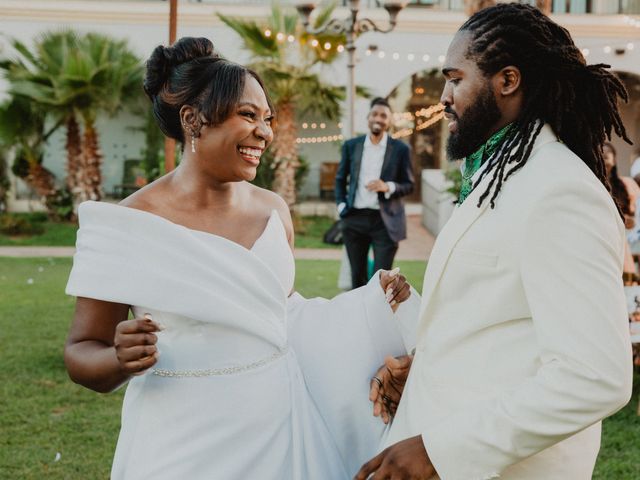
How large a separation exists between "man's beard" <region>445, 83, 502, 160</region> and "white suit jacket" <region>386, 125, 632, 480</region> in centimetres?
13

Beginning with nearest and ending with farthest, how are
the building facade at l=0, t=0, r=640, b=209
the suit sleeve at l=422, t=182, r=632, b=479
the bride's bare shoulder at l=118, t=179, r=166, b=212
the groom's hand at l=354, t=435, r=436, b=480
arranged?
the suit sleeve at l=422, t=182, r=632, b=479 → the groom's hand at l=354, t=435, r=436, b=480 → the bride's bare shoulder at l=118, t=179, r=166, b=212 → the building facade at l=0, t=0, r=640, b=209

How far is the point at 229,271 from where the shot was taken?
2312 mm

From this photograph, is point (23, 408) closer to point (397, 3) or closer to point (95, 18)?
point (397, 3)

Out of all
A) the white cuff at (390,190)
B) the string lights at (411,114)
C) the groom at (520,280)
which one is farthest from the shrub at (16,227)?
the groom at (520,280)

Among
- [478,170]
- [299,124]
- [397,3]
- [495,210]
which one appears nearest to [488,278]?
[495,210]

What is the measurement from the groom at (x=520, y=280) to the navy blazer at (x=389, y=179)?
6817 millimetres

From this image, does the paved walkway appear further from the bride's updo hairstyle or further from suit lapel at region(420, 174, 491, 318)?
suit lapel at region(420, 174, 491, 318)

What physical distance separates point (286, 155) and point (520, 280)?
18126 millimetres

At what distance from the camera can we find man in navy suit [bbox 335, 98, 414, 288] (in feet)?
29.2

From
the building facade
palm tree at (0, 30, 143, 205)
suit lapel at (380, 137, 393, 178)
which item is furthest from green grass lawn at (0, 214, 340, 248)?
suit lapel at (380, 137, 393, 178)

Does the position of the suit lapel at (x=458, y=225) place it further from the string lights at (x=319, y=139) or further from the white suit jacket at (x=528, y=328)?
the string lights at (x=319, y=139)

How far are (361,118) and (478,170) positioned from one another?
21.3 meters

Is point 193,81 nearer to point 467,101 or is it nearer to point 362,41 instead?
point 467,101

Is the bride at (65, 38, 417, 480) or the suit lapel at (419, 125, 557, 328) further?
the bride at (65, 38, 417, 480)
